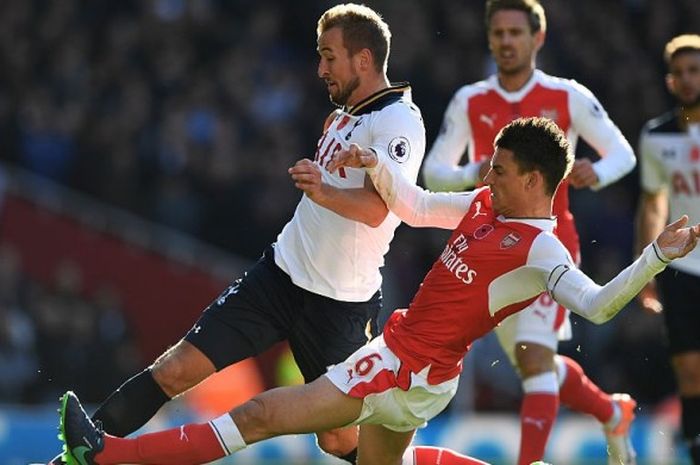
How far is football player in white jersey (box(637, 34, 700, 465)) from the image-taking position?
9352 mm

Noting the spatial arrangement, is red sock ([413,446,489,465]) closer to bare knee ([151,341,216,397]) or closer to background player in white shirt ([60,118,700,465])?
background player in white shirt ([60,118,700,465])

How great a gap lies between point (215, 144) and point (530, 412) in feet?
32.1

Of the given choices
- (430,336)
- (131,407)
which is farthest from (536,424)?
(131,407)

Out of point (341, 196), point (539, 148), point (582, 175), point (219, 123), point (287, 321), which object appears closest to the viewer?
point (539, 148)

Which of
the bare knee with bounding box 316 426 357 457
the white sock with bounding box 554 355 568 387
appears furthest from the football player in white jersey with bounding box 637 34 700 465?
the bare knee with bounding box 316 426 357 457

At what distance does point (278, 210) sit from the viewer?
671 inches

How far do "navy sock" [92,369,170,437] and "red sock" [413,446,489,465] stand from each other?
4.25ft

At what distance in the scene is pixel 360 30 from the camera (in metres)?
7.70

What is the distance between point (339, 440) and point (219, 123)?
10.6 meters

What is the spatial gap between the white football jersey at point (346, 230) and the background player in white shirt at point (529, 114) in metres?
1.08

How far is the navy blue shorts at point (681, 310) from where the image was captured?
945 centimetres

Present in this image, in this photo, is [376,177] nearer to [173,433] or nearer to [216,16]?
[173,433]

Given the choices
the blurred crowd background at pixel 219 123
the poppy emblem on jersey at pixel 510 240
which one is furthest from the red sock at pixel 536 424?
the blurred crowd background at pixel 219 123

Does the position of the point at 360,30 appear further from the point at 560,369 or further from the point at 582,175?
the point at 560,369
